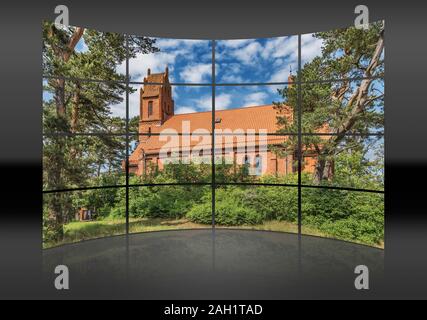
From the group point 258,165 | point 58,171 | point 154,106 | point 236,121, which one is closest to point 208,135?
point 58,171

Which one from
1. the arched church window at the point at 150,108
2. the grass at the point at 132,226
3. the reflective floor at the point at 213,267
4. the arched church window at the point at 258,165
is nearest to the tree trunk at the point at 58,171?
the grass at the point at 132,226

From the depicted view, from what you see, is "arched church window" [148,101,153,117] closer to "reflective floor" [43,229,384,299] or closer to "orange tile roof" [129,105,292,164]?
"orange tile roof" [129,105,292,164]

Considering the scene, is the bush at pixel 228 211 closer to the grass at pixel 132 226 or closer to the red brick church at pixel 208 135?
the grass at pixel 132 226

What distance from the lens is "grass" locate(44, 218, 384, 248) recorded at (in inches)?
517

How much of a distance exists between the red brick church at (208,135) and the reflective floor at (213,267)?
8.85 feet

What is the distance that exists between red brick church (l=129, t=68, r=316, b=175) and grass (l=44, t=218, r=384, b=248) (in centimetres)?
291

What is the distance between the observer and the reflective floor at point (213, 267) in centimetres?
390

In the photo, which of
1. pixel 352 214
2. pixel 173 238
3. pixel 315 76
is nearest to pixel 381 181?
pixel 352 214

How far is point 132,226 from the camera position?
14.0 meters

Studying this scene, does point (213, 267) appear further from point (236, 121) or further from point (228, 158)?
point (236, 121)

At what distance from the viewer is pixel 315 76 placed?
13.5 m
